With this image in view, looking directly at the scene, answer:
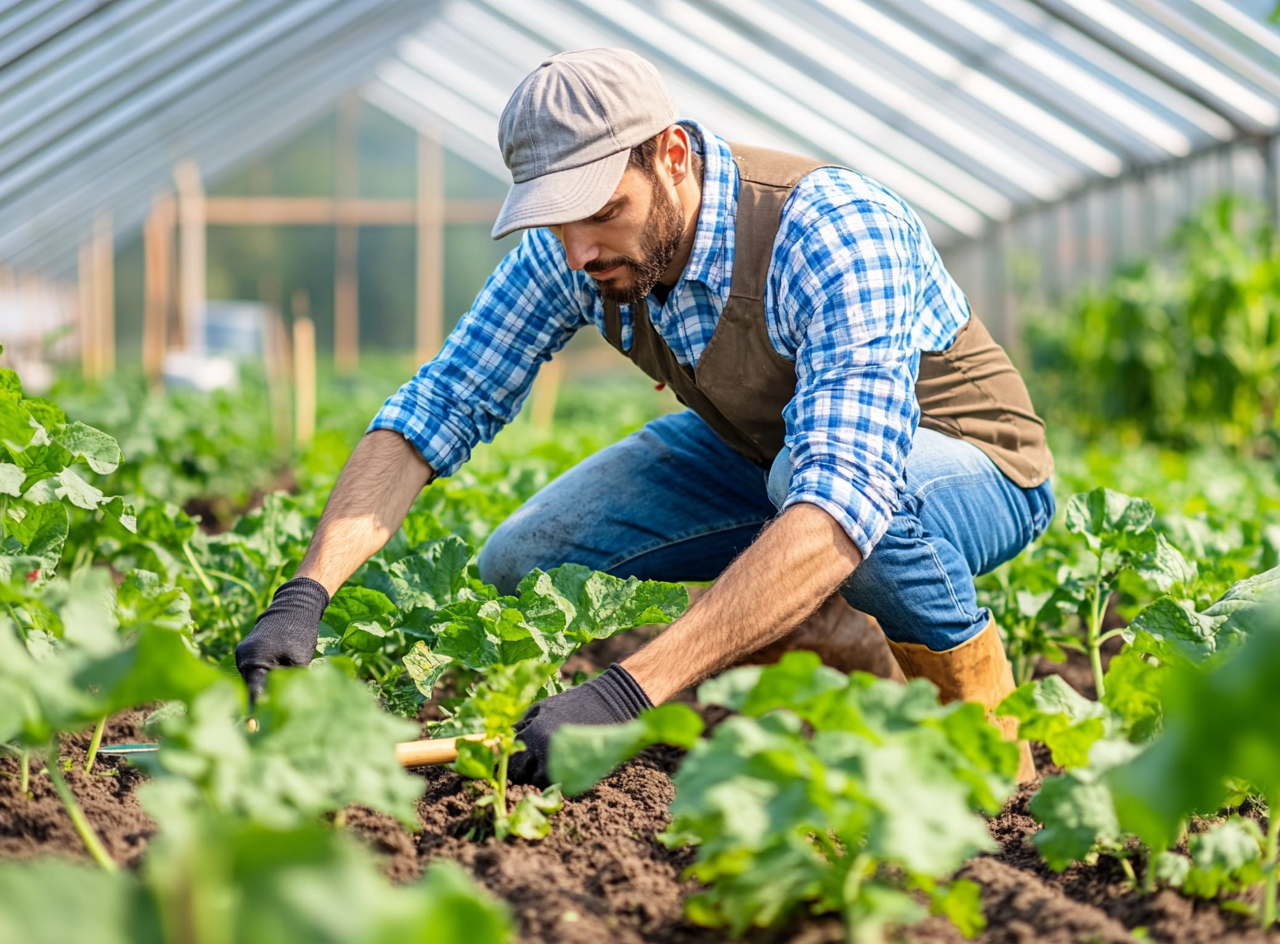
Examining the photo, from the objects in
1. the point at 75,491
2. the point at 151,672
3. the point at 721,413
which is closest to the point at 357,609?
the point at 75,491

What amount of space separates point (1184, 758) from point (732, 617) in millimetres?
849

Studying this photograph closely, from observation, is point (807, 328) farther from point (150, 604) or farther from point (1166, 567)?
point (150, 604)

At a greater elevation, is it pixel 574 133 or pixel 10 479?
pixel 574 133

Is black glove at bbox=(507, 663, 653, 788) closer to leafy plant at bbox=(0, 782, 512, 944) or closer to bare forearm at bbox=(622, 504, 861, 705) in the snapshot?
bare forearm at bbox=(622, 504, 861, 705)

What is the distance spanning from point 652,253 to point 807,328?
1.05ft

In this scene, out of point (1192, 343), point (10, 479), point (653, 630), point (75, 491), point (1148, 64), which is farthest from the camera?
point (1192, 343)

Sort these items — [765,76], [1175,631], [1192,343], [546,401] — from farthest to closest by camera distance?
[765,76] → [546,401] → [1192,343] → [1175,631]

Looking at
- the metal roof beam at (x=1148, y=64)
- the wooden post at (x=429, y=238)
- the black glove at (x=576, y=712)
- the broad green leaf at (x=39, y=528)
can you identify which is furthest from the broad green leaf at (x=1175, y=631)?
the wooden post at (x=429, y=238)

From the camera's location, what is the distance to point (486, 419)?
2.55 metres

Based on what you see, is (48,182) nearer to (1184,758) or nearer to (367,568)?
(367,568)

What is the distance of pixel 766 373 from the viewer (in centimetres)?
227

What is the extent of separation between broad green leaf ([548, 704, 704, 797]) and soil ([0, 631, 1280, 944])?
20cm

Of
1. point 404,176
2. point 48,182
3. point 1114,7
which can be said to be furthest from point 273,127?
point 1114,7

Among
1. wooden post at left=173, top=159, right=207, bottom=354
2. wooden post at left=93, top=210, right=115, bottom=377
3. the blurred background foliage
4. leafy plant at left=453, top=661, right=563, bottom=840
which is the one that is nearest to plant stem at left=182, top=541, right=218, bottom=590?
leafy plant at left=453, top=661, right=563, bottom=840
